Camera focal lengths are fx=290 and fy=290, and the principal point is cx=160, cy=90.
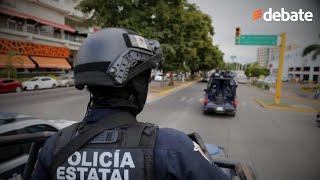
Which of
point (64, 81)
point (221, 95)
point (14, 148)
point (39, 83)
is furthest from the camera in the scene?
point (64, 81)

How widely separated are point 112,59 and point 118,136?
1.27 ft

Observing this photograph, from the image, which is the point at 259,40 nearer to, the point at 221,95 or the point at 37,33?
the point at 221,95

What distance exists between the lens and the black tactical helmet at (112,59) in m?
1.38

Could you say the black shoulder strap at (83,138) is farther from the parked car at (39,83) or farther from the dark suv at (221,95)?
the parked car at (39,83)

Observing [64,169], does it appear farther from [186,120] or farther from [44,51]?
[44,51]

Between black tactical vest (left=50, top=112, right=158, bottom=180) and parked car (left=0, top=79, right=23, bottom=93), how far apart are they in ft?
72.4

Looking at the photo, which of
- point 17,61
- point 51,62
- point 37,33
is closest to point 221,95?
point 17,61

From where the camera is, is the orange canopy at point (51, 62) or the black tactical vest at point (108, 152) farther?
the orange canopy at point (51, 62)

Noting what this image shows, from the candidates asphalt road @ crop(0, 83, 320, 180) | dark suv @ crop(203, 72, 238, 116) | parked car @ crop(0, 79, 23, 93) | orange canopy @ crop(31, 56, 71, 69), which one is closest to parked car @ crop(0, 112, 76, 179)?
asphalt road @ crop(0, 83, 320, 180)

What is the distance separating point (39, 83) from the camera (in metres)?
25.7

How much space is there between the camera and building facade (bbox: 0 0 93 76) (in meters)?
23.2

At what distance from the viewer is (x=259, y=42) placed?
19969 millimetres

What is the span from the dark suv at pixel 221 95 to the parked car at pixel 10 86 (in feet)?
48.7

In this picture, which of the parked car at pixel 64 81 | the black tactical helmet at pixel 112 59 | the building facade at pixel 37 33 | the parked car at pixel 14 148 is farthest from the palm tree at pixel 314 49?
the black tactical helmet at pixel 112 59
